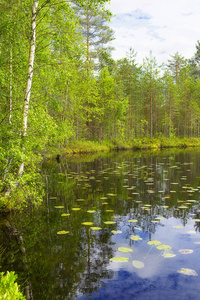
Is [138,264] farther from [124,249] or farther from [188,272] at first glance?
[188,272]

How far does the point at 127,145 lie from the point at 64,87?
16.8 metres

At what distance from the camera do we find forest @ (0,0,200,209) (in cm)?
563

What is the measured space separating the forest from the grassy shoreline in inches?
28.5

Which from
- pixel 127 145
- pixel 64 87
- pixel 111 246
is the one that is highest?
pixel 64 87

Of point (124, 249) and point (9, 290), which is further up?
point (9, 290)

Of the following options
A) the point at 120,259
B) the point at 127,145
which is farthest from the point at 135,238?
the point at 127,145

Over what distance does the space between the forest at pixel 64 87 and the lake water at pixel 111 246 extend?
109 centimetres

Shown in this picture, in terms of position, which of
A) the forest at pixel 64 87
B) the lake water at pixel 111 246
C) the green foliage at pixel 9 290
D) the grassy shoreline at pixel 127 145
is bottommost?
the lake water at pixel 111 246

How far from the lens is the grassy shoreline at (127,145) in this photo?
24452mm

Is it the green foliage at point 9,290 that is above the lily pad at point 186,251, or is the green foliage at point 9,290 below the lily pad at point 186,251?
above

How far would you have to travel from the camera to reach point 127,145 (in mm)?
34312

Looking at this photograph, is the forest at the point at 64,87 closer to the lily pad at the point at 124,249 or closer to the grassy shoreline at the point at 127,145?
the grassy shoreline at the point at 127,145

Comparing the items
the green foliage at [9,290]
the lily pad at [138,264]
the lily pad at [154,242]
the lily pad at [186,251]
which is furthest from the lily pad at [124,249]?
the green foliage at [9,290]

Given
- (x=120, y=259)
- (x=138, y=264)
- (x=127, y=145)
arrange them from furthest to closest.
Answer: (x=127, y=145), (x=120, y=259), (x=138, y=264)
